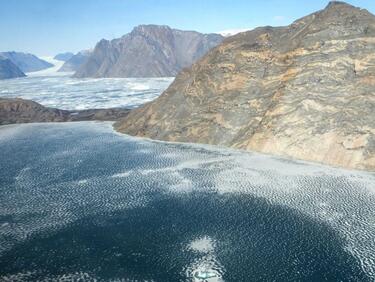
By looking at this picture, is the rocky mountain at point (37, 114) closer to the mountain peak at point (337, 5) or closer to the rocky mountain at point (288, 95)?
the rocky mountain at point (288, 95)

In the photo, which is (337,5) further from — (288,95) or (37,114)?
(37,114)

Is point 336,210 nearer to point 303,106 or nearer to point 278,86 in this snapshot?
point 303,106

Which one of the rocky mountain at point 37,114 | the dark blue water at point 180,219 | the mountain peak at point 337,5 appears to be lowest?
the rocky mountain at point 37,114

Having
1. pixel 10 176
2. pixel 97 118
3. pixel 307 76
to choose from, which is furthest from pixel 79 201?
pixel 97 118

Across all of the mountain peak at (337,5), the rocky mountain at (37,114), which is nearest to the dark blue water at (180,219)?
the mountain peak at (337,5)

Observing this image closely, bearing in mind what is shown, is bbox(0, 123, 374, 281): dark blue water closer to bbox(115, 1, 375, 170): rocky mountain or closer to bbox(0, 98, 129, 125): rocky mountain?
bbox(115, 1, 375, 170): rocky mountain

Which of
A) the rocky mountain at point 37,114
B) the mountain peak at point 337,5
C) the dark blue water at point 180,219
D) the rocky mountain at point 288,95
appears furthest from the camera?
the rocky mountain at point 37,114
